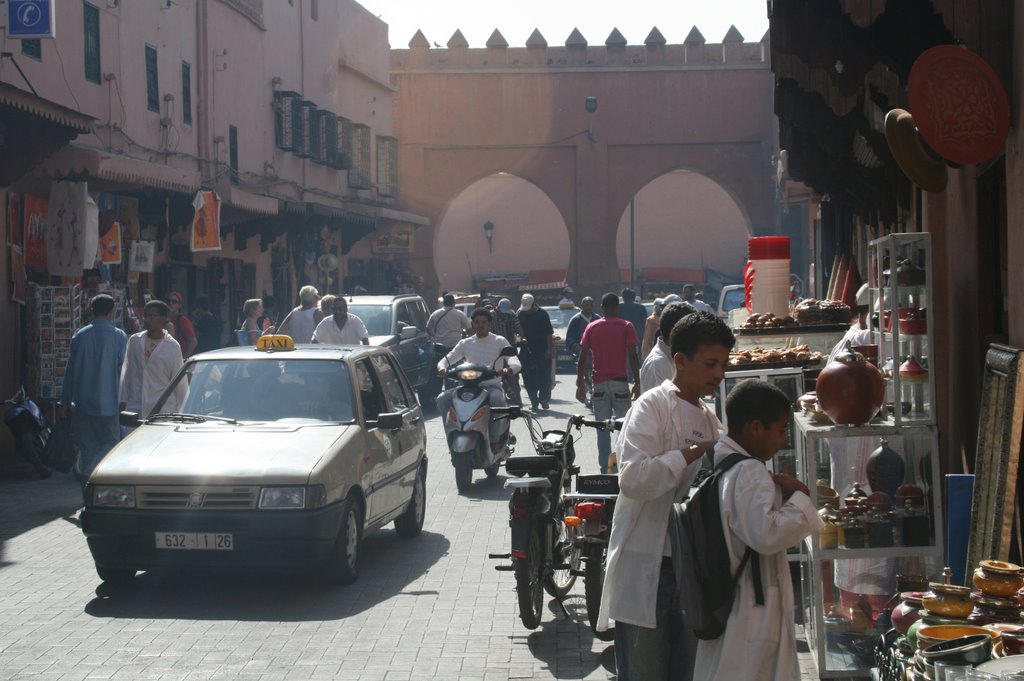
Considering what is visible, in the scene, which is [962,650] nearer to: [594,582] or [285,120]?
[594,582]

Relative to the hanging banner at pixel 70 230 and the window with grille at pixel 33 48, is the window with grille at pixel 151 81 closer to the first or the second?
the window with grille at pixel 33 48

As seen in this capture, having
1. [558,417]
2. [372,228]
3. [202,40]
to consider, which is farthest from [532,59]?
[558,417]

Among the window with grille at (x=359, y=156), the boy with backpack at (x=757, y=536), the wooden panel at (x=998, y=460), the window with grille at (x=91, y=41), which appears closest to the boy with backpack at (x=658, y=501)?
the boy with backpack at (x=757, y=536)

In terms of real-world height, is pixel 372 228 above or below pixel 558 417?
above

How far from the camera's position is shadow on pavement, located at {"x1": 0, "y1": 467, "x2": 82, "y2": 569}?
35.7 feet

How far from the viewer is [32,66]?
1598 centimetres

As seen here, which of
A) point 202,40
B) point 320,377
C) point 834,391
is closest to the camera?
point 834,391

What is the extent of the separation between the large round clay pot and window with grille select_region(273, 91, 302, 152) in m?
23.8

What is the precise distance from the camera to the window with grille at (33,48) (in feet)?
51.7

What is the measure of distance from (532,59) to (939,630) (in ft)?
128

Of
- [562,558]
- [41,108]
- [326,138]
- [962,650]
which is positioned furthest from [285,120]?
[962,650]

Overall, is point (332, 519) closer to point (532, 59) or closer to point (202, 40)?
point (202, 40)

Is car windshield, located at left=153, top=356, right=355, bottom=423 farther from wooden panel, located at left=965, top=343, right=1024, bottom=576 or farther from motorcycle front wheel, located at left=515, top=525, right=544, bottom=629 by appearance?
wooden panel, located at left=965, top=343, right=1024, bottom=576

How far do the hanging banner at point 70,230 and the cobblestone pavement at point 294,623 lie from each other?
20.1 ft
